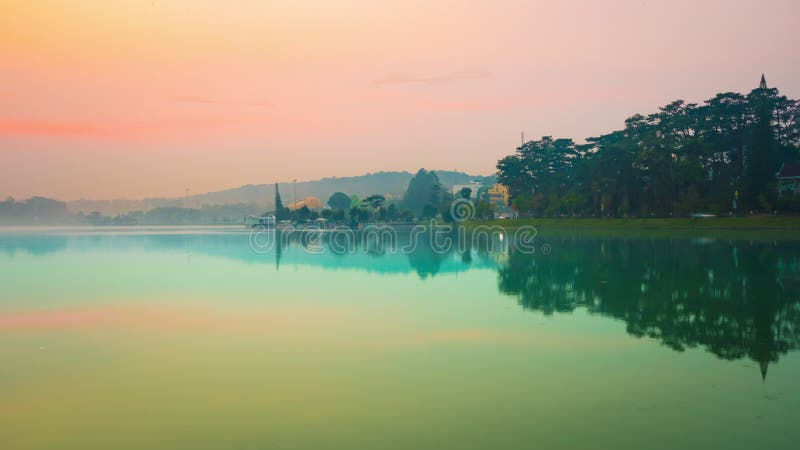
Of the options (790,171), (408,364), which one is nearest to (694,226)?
(790,171)

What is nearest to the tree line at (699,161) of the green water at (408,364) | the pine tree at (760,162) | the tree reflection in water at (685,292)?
the pine tree at (760,162)

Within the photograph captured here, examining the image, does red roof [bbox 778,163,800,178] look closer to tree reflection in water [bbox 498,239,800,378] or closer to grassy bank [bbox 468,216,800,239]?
grassy bank [bbox 468,216,800,239]

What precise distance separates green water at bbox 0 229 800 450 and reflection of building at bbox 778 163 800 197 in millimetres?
52464

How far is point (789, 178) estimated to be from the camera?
73000mm

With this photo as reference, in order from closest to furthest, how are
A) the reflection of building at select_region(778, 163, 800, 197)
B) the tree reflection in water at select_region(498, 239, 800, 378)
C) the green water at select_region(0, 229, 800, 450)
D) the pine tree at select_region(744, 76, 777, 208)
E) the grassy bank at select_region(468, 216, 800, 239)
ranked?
the green water at select_region(0, 229, 800, 450)
the tree reflection in water at select_region(498, 239, 800, 378)
the grassy bank at select_region(468, 216, 800, 239)
the pine tree at select_region(744, 76, 777, 208)
the reflection of building at select_region(778, 163, 800, 197)

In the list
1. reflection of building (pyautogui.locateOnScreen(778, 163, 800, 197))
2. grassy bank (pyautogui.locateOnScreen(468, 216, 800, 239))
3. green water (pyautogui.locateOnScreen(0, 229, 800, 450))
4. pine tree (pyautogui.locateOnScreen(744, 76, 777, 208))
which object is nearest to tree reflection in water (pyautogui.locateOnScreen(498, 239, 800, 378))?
green water (pyautogui.locateOnScreen(0, 229, 800, 450))

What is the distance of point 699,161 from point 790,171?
10.4 metres

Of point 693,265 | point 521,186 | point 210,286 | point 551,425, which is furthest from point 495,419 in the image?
point 521,186

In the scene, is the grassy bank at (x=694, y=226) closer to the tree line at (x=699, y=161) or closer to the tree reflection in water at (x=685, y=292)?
the tree line at (x=699, y=161)

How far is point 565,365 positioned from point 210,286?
766 inches

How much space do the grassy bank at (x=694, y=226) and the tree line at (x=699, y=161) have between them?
2121mm

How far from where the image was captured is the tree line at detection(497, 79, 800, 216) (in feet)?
221

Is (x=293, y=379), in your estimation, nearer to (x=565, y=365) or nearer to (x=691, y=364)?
(x=565, y=365)

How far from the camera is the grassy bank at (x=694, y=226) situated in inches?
2368
